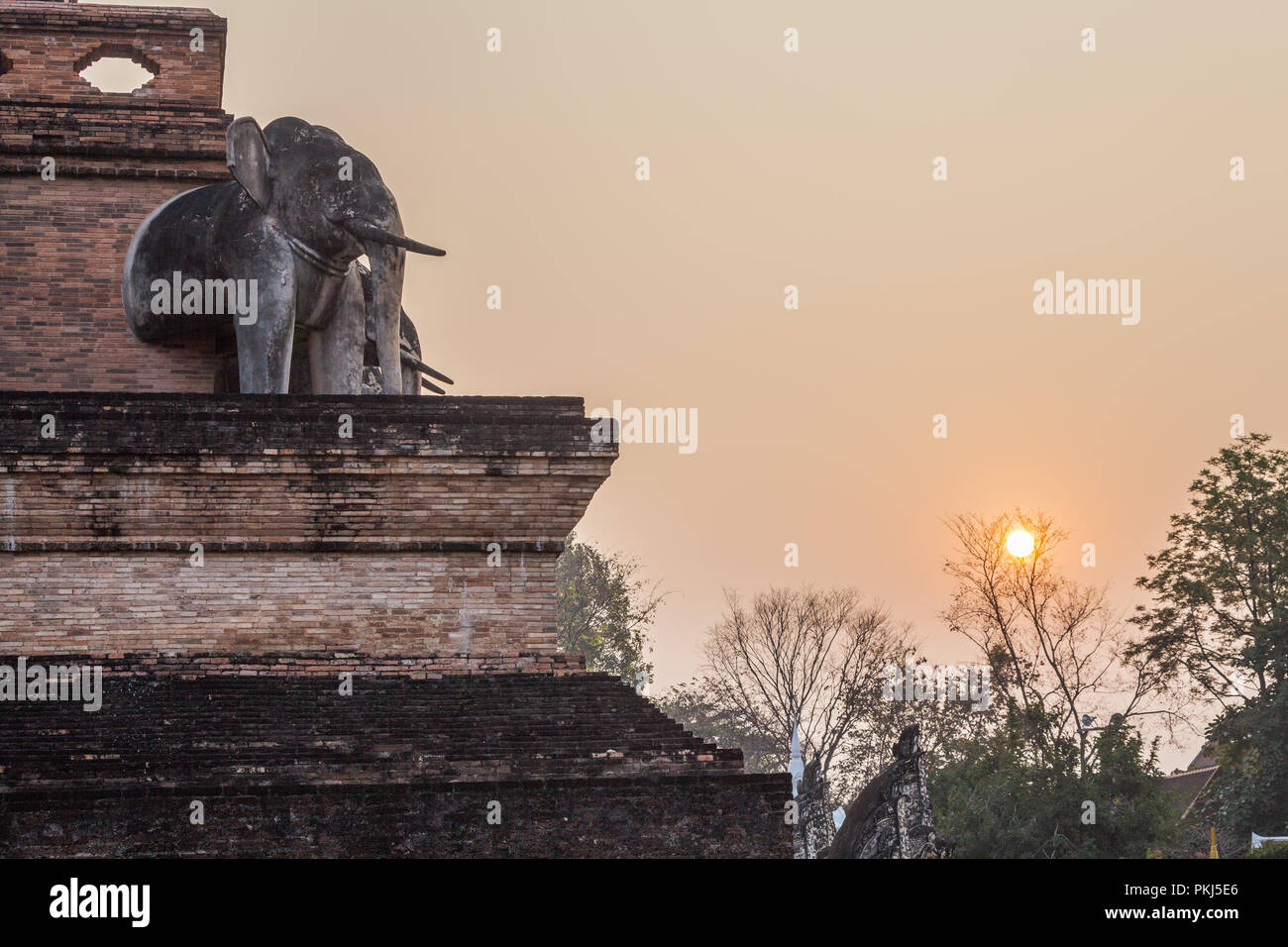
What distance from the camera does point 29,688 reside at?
492 inches

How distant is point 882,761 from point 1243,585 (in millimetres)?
9478

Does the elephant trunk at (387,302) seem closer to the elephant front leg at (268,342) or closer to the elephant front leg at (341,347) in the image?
the elephant front leg at (341,347)

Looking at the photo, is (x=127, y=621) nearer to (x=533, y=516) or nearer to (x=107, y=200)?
(x=533, y=516)

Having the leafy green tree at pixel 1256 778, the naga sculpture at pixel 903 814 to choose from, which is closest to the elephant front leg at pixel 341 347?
the naga sculpture at pixel 903 814

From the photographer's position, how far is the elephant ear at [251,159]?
15.4 metres

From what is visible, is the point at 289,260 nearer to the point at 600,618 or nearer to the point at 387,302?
the point at 387,302

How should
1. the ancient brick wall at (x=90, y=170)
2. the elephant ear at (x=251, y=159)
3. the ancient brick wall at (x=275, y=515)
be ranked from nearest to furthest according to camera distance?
the ancient brick wall at (x=275, y=515) < the elephant ear at (x=251, y=159) < the ancient brick wall at (x=90, y=170)

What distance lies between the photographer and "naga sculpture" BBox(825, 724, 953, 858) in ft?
55.1

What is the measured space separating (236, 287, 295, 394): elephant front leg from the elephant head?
492 mm

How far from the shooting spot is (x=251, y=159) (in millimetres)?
15578

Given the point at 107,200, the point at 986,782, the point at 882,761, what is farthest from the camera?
the point at 882,761

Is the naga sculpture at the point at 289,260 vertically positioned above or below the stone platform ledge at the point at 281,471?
above

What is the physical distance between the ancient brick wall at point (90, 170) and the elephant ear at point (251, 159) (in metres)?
2.15
